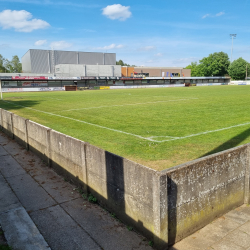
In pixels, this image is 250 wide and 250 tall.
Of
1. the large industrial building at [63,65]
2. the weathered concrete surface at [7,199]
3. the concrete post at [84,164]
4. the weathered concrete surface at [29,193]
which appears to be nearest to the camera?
the weathered concrete surface at [7,199]

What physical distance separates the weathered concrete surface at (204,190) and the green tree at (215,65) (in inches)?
5078

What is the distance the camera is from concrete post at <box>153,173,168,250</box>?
12.8 feet

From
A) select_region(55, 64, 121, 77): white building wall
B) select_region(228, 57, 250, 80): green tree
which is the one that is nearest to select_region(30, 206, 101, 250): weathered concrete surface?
select_region(55, 64, 121, 77): white building wall

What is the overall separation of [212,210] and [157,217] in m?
1.47

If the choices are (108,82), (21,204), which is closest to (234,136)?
(21,204)

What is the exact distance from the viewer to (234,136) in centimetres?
1045

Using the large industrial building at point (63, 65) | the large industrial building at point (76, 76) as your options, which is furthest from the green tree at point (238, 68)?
the large industrial building at point (63, 65)

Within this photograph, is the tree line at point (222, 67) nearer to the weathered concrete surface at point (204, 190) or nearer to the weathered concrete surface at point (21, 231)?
the weathered concrete surface at point (204, 190)

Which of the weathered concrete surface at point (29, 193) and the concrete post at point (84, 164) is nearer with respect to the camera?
the weathered concrete surface at point (29, 193)

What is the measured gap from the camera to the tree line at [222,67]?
117812mm

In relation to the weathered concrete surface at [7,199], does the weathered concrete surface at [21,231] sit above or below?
above

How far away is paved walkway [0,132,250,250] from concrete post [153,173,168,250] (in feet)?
0.92

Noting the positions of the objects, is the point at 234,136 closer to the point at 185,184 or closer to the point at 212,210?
the point at 212,210

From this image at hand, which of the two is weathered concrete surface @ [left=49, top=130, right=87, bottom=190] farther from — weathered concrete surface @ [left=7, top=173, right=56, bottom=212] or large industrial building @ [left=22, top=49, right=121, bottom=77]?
large industrial building @ [left=22, top=49, right=121, bottom=77]
